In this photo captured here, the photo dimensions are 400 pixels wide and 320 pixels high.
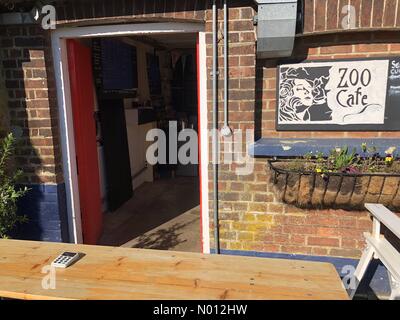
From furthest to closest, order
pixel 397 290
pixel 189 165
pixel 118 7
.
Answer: pixel 189 165 < pixel 118 7 < pixel 397 290

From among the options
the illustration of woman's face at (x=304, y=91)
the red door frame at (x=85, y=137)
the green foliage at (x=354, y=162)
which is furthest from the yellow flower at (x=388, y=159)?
the red door frame at (x=85, y=137)

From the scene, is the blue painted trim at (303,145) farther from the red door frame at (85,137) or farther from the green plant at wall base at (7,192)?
the green plant at wall base at (7,192)

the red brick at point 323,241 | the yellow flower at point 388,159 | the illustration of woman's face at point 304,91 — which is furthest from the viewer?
the red brick at point 323,241

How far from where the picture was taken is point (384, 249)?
2.36m

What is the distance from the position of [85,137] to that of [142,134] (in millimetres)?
2626

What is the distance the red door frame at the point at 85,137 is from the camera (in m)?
3.37

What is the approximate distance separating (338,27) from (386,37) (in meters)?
0.39

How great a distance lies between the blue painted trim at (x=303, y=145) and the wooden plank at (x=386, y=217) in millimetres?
413

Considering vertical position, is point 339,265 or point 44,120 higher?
point 44,120

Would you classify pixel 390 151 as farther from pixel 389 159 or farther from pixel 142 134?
pixel 142 134

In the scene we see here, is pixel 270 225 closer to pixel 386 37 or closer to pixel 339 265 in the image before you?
pixel 339 265

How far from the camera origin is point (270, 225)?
2.98 metres

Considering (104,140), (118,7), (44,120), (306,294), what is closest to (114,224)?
(104,140)

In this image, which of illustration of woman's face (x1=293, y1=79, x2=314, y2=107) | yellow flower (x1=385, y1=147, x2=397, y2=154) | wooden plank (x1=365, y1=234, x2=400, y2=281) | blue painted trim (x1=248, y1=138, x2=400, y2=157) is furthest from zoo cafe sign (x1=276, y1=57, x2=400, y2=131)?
wooden plank (x1=365, y1=234, x2=400, y2=281)
